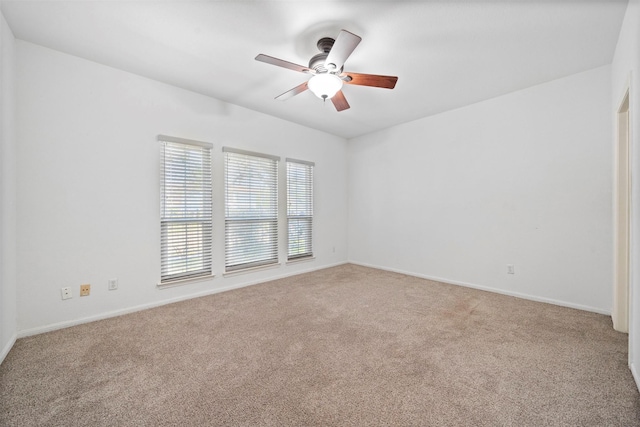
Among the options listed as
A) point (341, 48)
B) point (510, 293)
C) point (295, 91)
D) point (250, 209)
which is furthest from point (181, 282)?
point (510, 293)

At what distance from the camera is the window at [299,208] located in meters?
4.46

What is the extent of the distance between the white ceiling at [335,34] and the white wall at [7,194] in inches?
11.8

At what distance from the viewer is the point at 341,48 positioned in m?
1.89

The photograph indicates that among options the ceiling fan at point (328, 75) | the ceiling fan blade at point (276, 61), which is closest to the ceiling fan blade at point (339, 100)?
the ceiling fan at point (328, 75)

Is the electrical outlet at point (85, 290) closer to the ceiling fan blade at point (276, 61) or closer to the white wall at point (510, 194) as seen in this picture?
the ceiling fan blade at point (276, 61)

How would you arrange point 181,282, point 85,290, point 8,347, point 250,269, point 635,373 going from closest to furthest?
1. point 635,373
2. point 8,347
3. point 85,290
4. point 181,282
5. point 250,269

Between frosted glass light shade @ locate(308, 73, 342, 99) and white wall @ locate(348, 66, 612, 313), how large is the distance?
8.21 feet

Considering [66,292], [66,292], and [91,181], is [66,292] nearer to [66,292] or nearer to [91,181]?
[66,292]

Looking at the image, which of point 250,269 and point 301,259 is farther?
point 301,259

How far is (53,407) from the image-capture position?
4.88ft

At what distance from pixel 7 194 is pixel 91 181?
1.97ft

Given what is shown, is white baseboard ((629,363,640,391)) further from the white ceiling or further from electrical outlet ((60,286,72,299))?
electrical outlet ((60,286,72,299))

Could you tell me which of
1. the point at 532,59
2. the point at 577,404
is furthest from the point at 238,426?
the point at 532,59

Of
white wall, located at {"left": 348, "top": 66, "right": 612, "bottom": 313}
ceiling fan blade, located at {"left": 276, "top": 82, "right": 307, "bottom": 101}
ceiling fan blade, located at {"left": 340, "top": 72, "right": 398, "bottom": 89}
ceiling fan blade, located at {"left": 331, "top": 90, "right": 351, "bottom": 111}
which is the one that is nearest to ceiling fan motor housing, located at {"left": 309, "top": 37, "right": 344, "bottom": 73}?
ceiling fan blade, located at {"left": 340, "top": 72, "right": 398, "bottom": 89}
